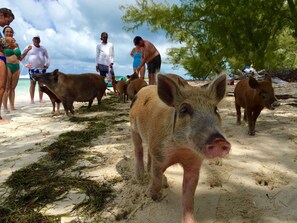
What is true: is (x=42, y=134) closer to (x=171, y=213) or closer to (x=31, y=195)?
(x=31, y=195)

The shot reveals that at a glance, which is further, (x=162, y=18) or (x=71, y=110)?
(x=162, y=18)

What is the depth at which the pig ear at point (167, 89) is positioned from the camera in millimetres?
2709

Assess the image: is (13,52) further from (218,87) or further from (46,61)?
(218,87)

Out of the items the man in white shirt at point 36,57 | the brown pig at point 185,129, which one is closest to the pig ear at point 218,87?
the brown pig at point 185,129

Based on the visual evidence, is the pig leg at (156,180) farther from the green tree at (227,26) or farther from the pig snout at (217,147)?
the green tree at (227,26)

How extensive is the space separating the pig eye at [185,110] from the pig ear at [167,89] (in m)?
0.16

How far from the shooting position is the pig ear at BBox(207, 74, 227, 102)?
8.96ft

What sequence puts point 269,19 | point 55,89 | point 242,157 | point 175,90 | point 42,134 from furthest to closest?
point 269,19 < point 55,89 < point 42,134 < point 242,157 < point 175,90

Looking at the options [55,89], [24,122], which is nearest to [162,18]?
[55,89]

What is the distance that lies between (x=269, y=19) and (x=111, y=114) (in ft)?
50.3

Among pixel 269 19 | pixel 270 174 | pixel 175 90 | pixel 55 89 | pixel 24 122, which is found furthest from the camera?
pixel 269 19

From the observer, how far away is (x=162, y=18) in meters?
23.5

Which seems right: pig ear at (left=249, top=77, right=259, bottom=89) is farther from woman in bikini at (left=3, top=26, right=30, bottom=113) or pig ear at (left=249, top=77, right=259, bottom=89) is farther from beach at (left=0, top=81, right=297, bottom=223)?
woman in bikini at (left=3, top=26, right=30, bottom=113)

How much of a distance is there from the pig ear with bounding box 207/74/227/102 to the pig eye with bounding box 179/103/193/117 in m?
0.28
